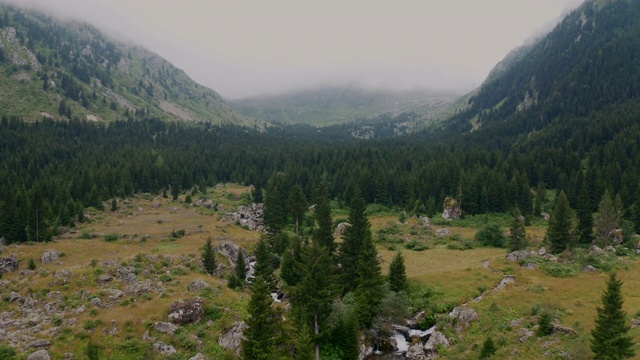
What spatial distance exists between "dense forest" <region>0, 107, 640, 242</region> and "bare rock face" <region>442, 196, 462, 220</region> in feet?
12.3

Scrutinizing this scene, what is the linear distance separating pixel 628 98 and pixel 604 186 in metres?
123

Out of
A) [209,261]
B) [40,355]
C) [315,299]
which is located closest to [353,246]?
[315,299]

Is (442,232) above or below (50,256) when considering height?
above

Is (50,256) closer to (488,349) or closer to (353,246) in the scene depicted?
(353,246)

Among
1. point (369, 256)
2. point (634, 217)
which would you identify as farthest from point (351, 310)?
point (634, 217)

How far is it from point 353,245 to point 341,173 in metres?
81.2

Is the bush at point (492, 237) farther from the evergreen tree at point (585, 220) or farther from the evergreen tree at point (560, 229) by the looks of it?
the evergreen tree at point (585, 220)

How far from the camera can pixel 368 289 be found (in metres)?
51.0

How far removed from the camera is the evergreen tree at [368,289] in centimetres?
4909

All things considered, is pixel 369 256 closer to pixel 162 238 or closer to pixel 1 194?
pixel 162 238

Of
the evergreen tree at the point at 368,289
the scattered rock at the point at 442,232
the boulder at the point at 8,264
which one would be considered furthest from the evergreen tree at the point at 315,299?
the scattered rock at the point at 442,232

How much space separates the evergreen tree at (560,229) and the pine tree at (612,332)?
3906 cm

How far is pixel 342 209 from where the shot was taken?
125750 mm

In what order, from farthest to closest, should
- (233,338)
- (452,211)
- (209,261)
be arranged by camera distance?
1. (452,211)
2. (209,261)
3. (233,338)
